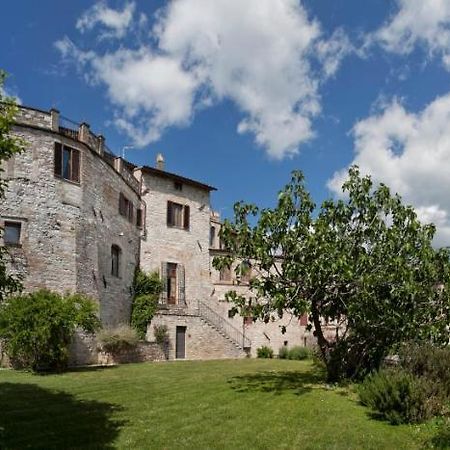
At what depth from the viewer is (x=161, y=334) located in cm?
2744

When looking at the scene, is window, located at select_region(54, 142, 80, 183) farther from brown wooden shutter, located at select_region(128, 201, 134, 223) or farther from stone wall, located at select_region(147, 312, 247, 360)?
stone wall, located at select_region(147, 312, 247, 360)

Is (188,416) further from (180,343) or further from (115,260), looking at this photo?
(180,343)

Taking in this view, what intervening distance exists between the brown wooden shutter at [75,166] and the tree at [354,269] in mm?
10997

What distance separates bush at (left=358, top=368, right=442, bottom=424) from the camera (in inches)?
399

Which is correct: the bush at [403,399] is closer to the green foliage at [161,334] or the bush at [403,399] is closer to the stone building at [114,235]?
the stone building at [114,235]

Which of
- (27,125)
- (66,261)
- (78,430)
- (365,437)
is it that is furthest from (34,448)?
(27,125)

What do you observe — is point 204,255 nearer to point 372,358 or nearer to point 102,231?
point 102,231

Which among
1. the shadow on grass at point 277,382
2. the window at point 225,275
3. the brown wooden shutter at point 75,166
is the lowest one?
the shadow on grass at point 277,382

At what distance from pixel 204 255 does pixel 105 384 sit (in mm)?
18598

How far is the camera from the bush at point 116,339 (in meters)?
22.7

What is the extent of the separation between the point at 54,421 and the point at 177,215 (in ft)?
76.2

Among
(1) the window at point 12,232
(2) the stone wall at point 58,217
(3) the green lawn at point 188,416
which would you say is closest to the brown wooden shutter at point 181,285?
(2) the stone wall at point 58,217

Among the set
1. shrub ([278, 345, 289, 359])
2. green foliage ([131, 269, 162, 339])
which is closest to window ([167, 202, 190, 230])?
green foliage ([131, 269, 162, 339])

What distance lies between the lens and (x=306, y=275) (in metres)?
13.5
